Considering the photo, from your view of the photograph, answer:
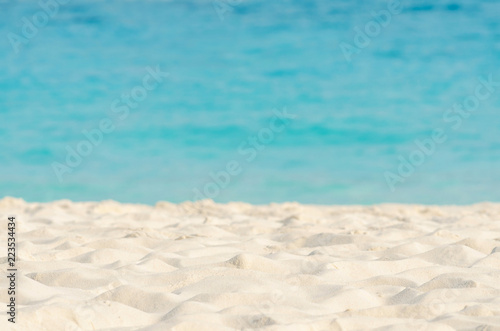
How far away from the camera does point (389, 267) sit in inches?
132

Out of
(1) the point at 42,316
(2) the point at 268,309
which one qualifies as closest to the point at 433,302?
(2) the point at 268,309

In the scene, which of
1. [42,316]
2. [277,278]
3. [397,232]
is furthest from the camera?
[397,232]

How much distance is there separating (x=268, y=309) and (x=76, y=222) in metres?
3.57

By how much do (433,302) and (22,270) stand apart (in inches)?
78.0

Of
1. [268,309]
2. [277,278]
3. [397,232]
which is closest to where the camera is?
[268,309]

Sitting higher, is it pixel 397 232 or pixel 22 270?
pixel 22 270

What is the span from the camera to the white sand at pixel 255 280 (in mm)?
2287

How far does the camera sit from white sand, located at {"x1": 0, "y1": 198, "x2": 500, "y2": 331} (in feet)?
7.50

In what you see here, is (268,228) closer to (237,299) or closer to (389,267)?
(389,267)

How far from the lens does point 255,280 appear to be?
2.89m

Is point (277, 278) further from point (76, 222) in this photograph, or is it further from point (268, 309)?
point (76, 222)

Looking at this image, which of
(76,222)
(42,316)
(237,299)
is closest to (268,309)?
(237,299)

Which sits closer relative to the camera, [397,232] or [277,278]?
[277,278]

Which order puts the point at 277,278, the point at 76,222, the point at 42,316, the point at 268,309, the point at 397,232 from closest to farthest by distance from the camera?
the point at 42,316 < the point at 268,309 < the point at 277,278 < the point at 397,232 < the point at 76,222
